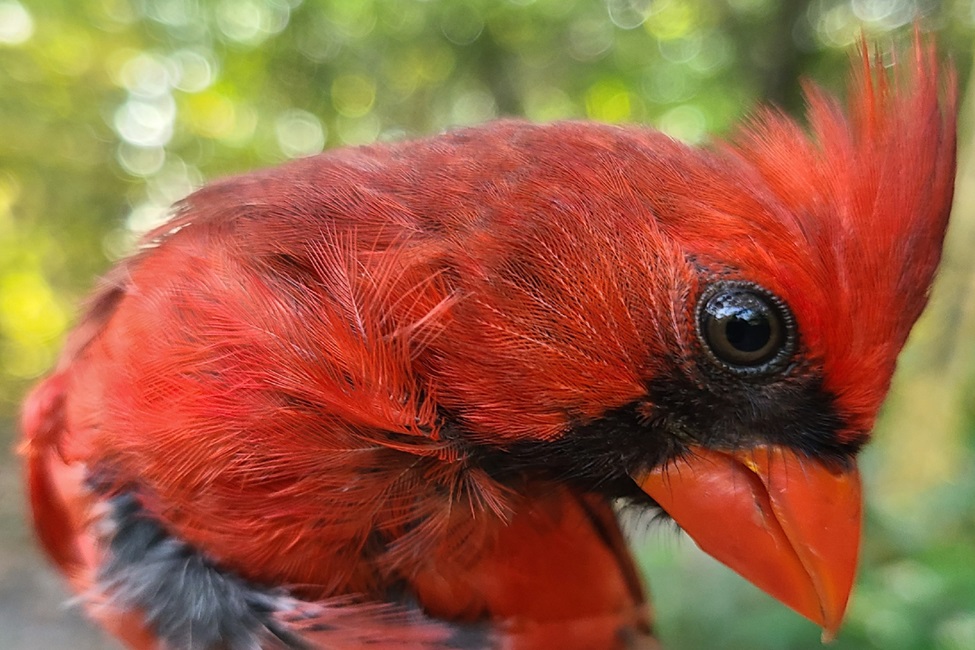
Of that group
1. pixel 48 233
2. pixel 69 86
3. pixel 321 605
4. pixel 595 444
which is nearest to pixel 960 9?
pixel 595 444

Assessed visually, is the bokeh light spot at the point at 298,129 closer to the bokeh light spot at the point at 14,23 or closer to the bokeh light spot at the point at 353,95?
the bokeh light spot at the point at 353,95

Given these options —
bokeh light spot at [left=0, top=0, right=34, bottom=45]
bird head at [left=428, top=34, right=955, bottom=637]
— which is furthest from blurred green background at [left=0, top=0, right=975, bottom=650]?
bird head at [left=428, top=34, right=955, bottom=637]

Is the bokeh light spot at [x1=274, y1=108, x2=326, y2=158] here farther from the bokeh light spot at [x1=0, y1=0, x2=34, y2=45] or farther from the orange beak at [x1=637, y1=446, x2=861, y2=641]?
the orange beak at [x1=637, y1=446, x2=861, y2=641]

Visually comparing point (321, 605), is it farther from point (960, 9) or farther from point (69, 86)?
point (69, 86)

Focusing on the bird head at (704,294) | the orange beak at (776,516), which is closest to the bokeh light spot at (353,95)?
the bird head at (704,294)

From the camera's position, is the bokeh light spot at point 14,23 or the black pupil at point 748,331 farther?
the bokeh light spot at point 14,23

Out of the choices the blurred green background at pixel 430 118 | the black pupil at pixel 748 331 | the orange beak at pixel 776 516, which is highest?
the blurred green background at pixel 430 118

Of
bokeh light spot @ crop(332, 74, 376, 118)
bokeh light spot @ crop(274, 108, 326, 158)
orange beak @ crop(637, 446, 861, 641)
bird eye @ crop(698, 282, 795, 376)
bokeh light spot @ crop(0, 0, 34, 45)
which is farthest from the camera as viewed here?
bokeh light spot @ crop(332, 74, 376, 118)
